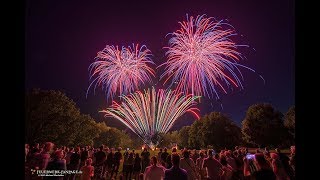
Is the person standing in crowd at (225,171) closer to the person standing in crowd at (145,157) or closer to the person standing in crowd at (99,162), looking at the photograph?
the person standing in crowd at (99,162)

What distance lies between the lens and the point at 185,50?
1489cm

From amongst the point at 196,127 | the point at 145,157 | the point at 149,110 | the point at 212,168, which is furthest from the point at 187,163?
the point at 196,127

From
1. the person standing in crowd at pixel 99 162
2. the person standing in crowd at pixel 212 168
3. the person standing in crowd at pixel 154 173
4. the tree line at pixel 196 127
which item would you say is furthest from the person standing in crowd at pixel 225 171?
the tree line at pixel 196 127

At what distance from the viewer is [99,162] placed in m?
11.2

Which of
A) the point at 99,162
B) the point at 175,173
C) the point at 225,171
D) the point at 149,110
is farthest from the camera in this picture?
the point at 149,110

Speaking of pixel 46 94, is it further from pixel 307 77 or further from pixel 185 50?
pixel 307 77

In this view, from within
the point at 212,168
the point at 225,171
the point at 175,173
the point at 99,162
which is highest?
the point at 175,173

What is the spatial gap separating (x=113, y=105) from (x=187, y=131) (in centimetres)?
1363

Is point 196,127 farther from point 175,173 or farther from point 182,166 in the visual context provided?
point 175,173

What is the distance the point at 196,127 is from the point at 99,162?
19.9 metres

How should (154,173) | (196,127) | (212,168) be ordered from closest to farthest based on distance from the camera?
(154,173), (212,168), (196,127)

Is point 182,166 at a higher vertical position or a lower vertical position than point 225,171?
higher

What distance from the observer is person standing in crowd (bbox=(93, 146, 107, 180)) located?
36.2 ft

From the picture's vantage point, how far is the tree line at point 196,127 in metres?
21.6
